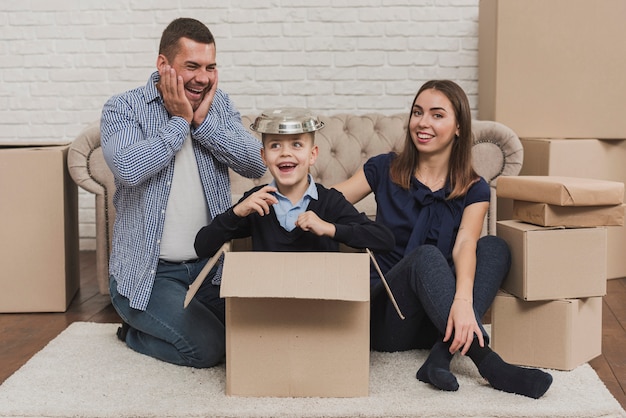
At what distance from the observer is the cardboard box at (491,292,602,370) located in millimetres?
2180

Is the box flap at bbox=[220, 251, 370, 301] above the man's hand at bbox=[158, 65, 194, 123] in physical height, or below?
below

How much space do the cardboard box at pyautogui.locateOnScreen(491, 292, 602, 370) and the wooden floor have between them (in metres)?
0.11

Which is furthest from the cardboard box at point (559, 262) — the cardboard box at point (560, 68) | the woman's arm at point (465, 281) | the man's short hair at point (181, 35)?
the cardboard box at point (560, 68)

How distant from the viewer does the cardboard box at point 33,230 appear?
9.48 feet

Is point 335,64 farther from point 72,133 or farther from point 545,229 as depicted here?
point 545,229

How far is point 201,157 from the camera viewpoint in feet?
7.58

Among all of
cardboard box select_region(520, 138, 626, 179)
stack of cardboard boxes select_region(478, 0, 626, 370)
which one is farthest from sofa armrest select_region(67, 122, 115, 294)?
cardboard box select_region(520, 138, 626, 179)

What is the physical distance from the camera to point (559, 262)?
2170 mm

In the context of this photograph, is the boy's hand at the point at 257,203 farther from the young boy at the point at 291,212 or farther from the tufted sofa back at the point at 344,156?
the tufted sofa back at the point at 344,156

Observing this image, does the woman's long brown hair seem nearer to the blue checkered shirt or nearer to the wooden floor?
the blue checkered shirt

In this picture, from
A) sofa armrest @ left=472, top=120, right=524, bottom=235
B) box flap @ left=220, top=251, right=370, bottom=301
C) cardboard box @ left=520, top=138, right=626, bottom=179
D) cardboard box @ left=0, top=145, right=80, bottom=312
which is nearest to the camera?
box flap @ left=220, top=251, right=370, bottom=301

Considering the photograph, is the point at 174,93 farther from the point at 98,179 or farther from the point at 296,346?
the point at 98,179

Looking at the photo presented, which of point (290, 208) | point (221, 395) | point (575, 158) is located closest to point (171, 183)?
point (290, 208)

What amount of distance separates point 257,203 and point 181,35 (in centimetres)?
56
